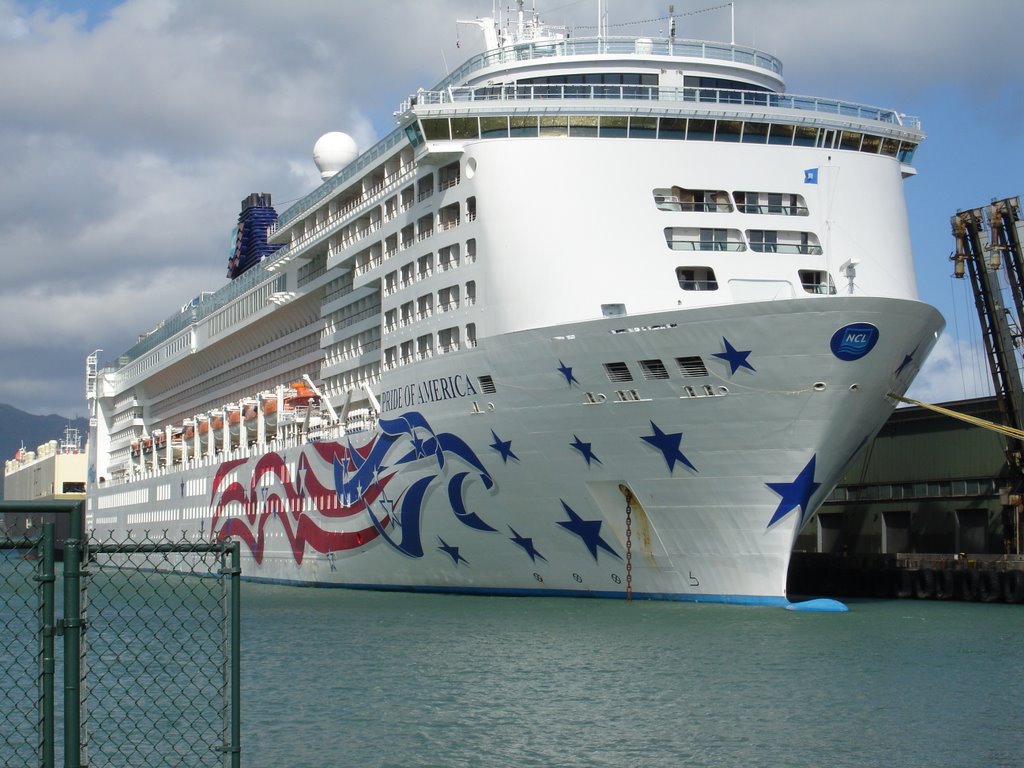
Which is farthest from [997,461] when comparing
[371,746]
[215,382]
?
[215,382]

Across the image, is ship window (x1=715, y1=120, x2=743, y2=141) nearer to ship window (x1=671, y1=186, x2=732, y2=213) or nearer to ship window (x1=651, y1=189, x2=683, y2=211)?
ship window (x1=671, y1=186, x2=732, y2=213)

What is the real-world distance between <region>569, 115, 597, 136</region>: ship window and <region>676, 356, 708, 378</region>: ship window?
5.84 m

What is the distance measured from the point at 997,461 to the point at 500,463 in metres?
13.6

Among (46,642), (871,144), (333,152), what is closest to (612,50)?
(871,144)

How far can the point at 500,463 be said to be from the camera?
24.2m

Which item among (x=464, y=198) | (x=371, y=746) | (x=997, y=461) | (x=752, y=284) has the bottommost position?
(x=371, y=746)

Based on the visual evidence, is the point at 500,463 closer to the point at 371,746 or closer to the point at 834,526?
the point at 371,746

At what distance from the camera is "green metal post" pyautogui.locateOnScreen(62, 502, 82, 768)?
5.80 meters

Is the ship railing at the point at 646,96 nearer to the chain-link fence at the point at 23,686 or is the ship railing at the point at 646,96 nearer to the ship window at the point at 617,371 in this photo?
the ship window at the point at 617,371

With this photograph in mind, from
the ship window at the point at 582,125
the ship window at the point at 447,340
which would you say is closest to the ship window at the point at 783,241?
the ship window at the point at 582,125

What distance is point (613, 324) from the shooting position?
22000mm

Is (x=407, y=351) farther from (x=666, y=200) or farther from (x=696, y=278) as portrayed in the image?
(x=696, y=278)

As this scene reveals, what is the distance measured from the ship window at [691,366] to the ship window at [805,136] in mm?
6493

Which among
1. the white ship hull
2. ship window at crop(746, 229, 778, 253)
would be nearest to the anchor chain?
the white ship hull
